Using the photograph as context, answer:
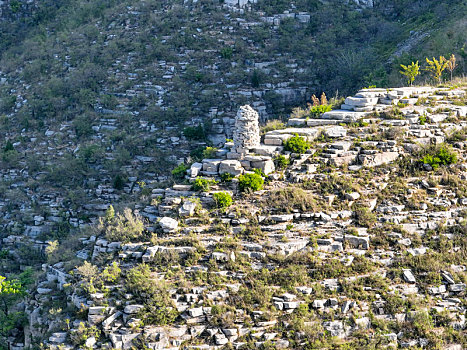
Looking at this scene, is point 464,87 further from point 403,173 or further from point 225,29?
point 225,29

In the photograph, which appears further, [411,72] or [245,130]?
[411,72]

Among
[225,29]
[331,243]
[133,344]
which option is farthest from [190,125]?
[133,344]

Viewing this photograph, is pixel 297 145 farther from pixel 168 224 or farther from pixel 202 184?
pixel 168 224

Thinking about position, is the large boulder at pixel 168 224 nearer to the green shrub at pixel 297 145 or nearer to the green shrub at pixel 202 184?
the green shrub at pixel 202 184

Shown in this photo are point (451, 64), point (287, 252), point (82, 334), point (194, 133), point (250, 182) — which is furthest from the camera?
point (194, 133)

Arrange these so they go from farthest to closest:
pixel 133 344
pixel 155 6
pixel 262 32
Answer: pixel 155 6 → pixel 262 32 → pixel 133 344

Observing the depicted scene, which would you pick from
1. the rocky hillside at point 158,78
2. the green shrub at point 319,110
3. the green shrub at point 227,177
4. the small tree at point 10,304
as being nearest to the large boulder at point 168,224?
the green shrub at point 227,177

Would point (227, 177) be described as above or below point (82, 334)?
above

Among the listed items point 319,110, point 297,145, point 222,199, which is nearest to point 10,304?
point 222,199
